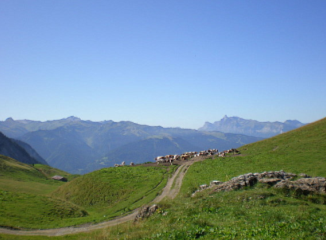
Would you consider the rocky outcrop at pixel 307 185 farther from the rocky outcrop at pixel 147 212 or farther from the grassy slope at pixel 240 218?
the rocky outcrop at pixel 147 212

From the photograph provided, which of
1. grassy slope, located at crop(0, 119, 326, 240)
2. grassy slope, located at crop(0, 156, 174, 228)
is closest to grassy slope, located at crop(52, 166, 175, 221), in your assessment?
grassy slope, located at crop(0, 156, 174, 228)

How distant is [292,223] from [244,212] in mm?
4442

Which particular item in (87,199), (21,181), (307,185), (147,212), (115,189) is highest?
(307,185)

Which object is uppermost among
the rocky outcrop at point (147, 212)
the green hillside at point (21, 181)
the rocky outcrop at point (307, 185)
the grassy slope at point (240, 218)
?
the rocky outcrop at point (307, 185)

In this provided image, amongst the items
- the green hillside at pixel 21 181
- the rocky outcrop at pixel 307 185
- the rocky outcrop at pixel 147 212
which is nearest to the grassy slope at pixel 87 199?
the green hillside at pixel 21 181

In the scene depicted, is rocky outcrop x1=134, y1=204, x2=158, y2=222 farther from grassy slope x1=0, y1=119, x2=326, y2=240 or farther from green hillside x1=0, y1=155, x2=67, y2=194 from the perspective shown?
green hillside x1=0, y1=155, x2=67, y2=194

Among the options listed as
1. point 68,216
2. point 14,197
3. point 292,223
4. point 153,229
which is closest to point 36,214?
point 68,216

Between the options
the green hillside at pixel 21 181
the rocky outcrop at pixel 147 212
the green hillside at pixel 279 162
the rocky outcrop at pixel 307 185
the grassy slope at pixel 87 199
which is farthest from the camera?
the green hillside at pixel 21 181

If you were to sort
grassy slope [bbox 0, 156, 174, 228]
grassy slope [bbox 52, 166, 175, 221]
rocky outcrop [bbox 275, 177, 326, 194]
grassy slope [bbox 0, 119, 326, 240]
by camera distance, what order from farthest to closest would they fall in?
grassy slope [bbox 52, 166, 175, 221], grassy slope [bbox 0, 156, 174, 228], rocky outcrop [bbox 275, 177, 326, 194], grassy slope [bbox 0, 119, 326, 240]

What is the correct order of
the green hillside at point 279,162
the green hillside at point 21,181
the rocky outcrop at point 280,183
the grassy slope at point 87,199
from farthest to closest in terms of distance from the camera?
the green hillside at point 21,181, the green hillside at point 279,162, the grassy slope at point 87,199, the rocky outcrop at point 280,183

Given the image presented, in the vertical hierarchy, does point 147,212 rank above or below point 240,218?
below

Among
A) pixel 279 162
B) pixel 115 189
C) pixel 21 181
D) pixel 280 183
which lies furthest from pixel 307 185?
pixel 21 181

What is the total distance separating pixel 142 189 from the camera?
146ft

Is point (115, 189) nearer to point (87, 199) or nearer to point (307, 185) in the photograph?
point (87, 199)
